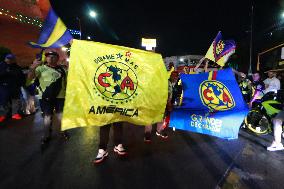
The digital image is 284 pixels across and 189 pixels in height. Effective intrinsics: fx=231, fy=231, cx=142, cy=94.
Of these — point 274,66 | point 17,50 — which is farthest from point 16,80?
point 17,50

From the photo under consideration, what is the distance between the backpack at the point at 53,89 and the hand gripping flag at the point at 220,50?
394 cm

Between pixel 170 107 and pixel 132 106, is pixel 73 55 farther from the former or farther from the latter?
pixel 170 107

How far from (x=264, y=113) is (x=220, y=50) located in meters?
2.16

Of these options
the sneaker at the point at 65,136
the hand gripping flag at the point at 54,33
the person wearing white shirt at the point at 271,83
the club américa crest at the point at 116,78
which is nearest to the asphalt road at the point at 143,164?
the sneaker at the point at 65,136

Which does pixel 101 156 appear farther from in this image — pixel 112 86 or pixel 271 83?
pixel 271 83

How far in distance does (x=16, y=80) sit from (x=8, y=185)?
18.0ft

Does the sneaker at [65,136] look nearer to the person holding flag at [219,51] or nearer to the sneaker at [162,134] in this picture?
the sneaker at [162,134]

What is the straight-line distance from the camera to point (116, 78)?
4062 mm

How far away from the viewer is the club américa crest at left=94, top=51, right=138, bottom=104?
3959 millimetres

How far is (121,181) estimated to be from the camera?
Answer: 354 cm

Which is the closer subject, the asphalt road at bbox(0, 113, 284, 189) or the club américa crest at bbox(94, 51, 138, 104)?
the asphalt road at bbox(0, 113, 284, 189)

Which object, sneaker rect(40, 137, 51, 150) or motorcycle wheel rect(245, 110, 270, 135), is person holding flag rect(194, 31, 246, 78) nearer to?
motorcycle wheel rect(245, 110, 270, 135)

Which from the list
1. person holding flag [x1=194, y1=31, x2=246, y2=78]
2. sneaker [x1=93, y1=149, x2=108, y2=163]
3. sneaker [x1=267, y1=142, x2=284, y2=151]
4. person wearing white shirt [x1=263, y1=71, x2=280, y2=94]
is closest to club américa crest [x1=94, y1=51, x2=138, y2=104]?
sneaker [x1=93, y1=149, x2=108, y2=163]

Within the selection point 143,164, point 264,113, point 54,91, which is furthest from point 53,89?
point 264,113
